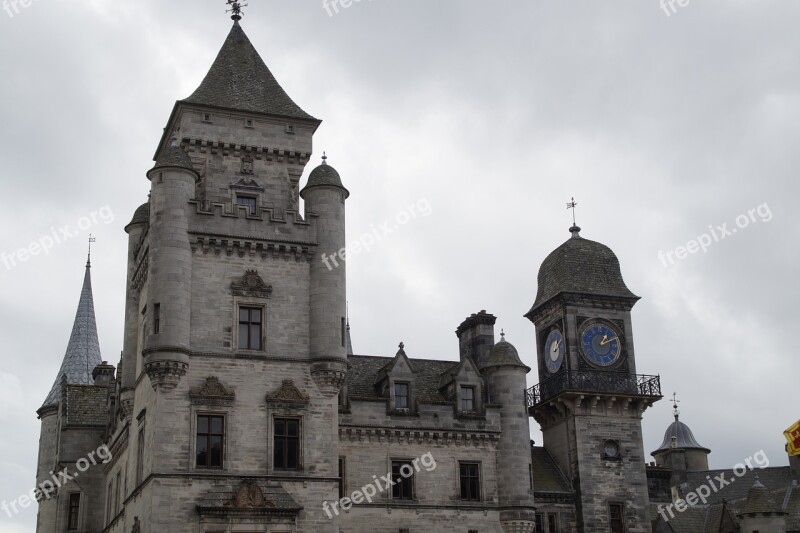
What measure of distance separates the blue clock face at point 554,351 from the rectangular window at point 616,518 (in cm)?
744

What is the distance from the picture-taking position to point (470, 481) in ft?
153

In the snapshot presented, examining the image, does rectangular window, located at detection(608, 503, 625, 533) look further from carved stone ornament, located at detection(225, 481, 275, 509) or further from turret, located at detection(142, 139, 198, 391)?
turret, located at detection(142, 139, 198, 391)

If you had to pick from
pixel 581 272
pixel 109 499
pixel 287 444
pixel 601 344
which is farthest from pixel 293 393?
pixel 581 272

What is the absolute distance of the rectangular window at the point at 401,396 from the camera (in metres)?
47.0

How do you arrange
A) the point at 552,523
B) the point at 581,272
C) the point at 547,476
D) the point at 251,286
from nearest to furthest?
the point at 251,286 < the point at 552,523 < the point at 547,476 < the point at 581,272

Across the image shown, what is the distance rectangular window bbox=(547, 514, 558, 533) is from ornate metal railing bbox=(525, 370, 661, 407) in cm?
592

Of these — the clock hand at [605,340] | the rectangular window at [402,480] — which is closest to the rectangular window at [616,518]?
the clock hand at [605,340]

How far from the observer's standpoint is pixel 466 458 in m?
46.9

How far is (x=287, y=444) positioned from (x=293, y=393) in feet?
6.28

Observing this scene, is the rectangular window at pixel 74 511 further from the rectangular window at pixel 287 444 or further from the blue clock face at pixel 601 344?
the blue clock face at pixel 601 344

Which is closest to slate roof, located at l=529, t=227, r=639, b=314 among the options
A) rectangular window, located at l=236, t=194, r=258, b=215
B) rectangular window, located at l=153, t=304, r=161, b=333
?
rectangular window, located at l=236, t=194, r=258, b=215

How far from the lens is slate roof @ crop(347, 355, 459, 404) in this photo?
48094mm

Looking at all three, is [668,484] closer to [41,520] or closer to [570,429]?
[570,429]

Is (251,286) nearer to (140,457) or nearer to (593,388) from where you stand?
(140,457)
